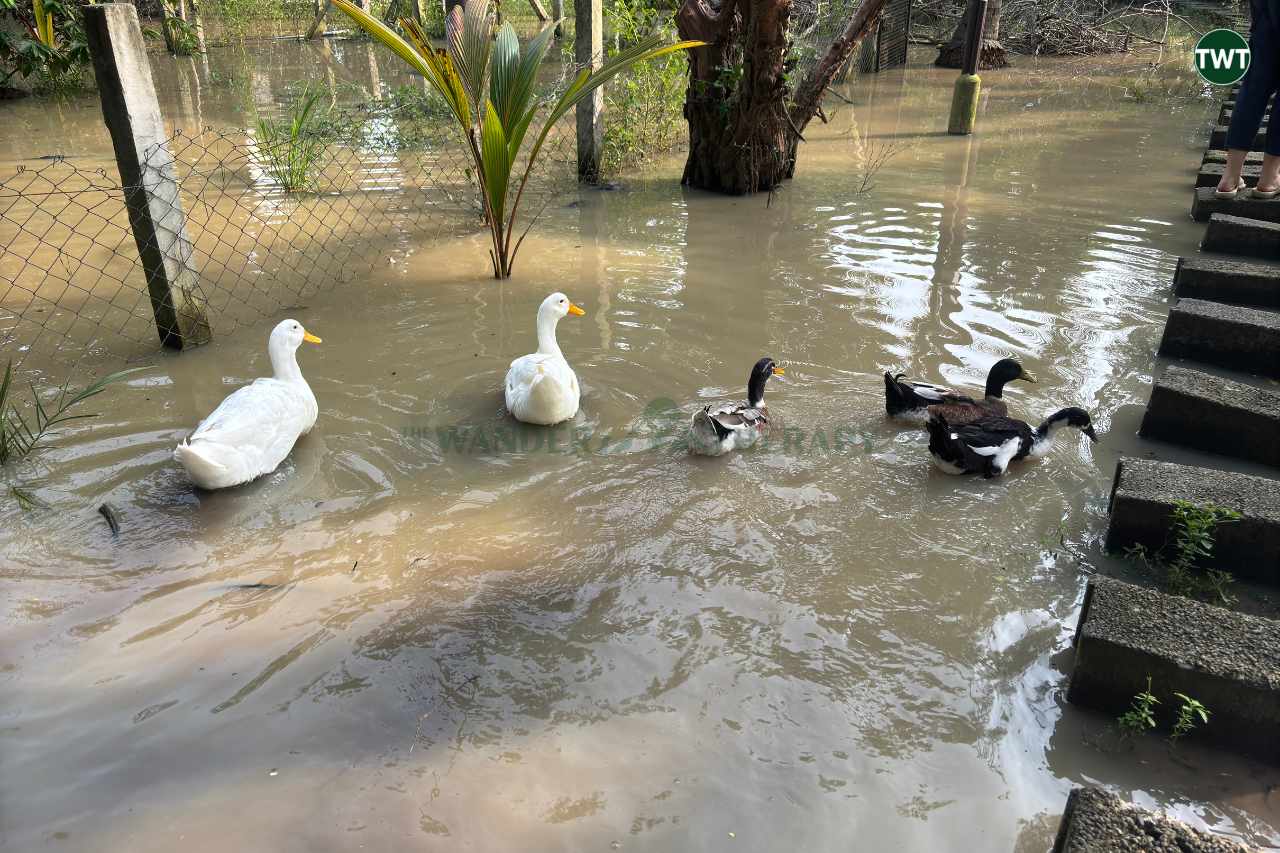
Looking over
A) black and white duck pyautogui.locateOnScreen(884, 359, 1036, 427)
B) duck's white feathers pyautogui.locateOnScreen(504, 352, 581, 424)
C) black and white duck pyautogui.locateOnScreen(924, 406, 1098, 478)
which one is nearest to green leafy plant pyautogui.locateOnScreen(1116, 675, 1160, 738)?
black and white duck pyautogui.locateOnScreen(924, 406, 1098, 478)

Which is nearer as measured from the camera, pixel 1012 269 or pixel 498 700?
pixel 498 700

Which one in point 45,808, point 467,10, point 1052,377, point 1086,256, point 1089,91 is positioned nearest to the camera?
point 45,808

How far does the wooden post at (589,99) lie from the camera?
28.7 ft

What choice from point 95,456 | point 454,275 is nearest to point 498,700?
point 95,456

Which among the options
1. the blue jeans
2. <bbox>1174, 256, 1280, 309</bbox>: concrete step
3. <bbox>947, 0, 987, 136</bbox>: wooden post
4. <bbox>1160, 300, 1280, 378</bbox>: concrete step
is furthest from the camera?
<bbox>947, 0, 987, 136</bbox>: wooden post

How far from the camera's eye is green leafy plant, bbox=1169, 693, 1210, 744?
2.71 metres

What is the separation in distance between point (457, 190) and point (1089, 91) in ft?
40.1

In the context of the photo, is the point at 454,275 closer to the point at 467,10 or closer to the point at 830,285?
the point at 467,10

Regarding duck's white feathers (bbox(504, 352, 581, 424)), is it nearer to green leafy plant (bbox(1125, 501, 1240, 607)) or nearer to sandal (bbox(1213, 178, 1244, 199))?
green leafy plant (bbox(1125, 501, 1240, 607))

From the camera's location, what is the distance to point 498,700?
118 inches

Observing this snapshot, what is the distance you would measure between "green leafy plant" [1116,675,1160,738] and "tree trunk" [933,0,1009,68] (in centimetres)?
1816

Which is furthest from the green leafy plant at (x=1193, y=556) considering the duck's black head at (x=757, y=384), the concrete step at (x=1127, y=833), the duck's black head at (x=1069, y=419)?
the duck's black head at (x=757, y=384)

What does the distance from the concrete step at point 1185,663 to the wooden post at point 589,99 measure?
23.4ft

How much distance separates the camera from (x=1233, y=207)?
7.59m
